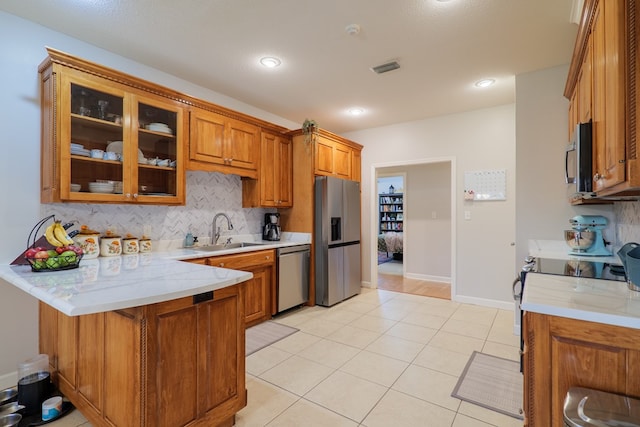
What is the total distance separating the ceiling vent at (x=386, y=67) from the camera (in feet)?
9.30

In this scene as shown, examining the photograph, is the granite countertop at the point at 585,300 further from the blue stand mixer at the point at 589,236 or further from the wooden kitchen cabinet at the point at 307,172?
the wooden kitchen cabinet at the point at 307,172

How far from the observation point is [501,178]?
3844 mm

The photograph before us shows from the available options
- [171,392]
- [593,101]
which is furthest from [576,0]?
[171,392]

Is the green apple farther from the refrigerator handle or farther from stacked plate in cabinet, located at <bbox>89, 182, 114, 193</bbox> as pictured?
the refrigerator handle

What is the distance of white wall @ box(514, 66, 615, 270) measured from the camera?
2869 millimetres

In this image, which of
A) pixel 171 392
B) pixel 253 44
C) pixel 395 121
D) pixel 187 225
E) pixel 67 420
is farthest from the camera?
pixel 395 121

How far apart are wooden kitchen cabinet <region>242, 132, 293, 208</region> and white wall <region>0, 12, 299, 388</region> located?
1.92 m

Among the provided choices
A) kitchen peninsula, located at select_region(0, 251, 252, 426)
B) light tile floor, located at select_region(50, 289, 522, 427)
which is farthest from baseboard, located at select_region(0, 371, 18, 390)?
light tile floor, located at select_region(50, 289, 522, 427)

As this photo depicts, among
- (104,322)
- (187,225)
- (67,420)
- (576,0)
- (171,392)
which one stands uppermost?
(576,0)

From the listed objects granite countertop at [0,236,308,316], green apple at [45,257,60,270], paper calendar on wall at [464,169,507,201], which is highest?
paper calendar on wall at [464,169,507,201]

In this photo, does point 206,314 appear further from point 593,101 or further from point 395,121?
point 395,121

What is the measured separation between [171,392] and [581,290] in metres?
2.04

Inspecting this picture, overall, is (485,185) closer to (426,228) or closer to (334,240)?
(426,228)

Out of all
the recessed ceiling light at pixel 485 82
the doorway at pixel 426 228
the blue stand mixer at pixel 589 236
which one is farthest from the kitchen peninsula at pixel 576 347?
the doorway at pixel 426 228
